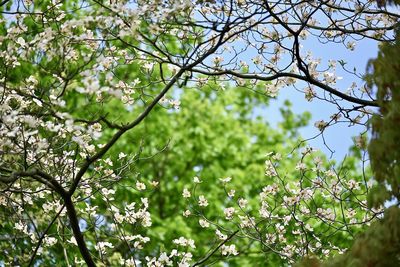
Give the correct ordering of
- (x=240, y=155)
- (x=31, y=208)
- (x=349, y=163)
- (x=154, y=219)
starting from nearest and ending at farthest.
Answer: (x=31, y=208) < (x=154, y=219) < (x=349, y=163) < (x=240, y=155)

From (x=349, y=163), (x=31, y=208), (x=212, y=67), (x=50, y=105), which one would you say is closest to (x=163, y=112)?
(x=349, y=163)

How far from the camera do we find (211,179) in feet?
44.5

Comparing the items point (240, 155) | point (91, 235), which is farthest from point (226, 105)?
point (91, 235)

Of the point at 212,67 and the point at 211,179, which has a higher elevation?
the point at 211,179

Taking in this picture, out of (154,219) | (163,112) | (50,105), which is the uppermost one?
(163,112)

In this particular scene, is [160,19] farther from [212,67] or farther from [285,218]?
[285,218]

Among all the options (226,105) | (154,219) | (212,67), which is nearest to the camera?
(212,67)

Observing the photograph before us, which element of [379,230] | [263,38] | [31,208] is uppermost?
[31,208]

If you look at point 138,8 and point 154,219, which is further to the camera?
point 154,219

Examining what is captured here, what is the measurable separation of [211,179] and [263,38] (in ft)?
24.9

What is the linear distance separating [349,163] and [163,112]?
11.8ft

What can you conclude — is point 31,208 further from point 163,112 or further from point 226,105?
point 226,105

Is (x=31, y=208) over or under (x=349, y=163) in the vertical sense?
under

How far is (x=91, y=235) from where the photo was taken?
9.53 meters
